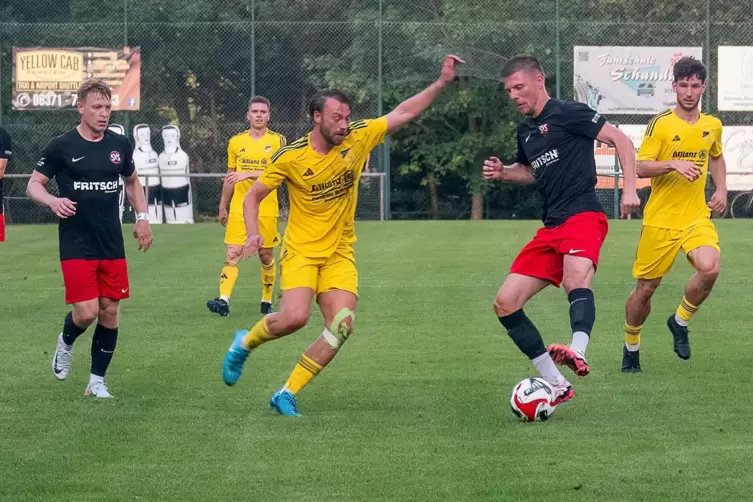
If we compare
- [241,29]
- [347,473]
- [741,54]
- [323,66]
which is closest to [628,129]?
[741,54]

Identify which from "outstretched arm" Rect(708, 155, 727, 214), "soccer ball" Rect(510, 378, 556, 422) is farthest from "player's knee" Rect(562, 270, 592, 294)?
"outstretched arm" Rect(708, 155, 727, 214)

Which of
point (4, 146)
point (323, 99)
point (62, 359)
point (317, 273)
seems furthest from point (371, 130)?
point (4, 146)

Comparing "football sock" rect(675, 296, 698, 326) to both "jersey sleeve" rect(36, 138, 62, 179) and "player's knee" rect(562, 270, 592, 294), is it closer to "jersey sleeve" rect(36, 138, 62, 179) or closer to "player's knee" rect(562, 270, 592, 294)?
"player's knee" rect(562, 270, 592, 294)

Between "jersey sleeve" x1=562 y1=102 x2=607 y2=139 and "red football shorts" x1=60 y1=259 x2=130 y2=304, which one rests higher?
"jersey sleeve" x1=562 y1=102 x2=607 y2=139

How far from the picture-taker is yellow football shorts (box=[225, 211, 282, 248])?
45.9 ft

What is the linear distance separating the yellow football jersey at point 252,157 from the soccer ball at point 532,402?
22.6ft

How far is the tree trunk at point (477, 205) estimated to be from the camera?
3091 centimetres

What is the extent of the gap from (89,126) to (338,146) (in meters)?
1.73

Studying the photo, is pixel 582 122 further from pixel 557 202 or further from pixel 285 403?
pixel 285 403

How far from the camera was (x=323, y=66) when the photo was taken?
31047 mm

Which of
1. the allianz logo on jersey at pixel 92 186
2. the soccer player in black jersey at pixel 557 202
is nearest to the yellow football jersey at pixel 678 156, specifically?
the soccer player in black jersey at pixel 557 202

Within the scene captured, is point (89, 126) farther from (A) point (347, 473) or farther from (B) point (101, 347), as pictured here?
(A) point (347, 473)

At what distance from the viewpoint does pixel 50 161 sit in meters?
8.58

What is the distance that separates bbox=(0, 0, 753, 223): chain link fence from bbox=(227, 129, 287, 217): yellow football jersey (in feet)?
52.3
